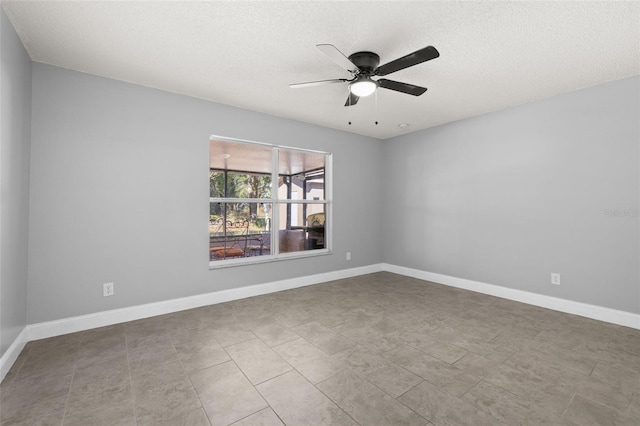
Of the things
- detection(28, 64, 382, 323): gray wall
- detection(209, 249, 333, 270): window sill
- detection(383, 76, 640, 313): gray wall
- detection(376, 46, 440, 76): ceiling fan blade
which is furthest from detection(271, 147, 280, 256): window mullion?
detection(383, 76, 640, 313): gray wall

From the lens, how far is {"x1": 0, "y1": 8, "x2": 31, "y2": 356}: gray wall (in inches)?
77.7

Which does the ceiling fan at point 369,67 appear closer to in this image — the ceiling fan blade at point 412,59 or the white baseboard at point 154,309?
the ceiling fan blade at point 412,59

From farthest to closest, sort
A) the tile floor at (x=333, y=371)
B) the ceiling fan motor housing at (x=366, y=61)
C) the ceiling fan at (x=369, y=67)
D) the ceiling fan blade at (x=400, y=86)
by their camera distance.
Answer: the ceiling fan blade at (x=400, y=86), the ceiling fan motor housing at (x=366, y=61), the ceiling fan at (x=369, y=67), the tile floor at (x=333, y=371)

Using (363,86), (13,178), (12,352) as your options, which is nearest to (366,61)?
(363,86)

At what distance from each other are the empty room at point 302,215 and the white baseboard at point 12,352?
0.08ft

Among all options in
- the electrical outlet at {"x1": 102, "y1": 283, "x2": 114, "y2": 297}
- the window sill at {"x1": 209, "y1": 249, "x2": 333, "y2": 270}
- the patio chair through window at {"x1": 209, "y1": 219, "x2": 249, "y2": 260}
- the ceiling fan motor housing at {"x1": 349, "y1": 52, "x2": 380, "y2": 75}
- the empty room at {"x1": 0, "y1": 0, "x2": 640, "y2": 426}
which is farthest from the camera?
the patio chair through window at {"x1": 209, "y1": 219, "x2": 249, "y2": 260}

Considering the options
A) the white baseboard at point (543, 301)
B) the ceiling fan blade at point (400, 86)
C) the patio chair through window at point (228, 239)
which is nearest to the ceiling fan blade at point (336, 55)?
the ceiling fan blade at point (400, 86)

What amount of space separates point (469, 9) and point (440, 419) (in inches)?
102

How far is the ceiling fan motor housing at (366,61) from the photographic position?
239 cm

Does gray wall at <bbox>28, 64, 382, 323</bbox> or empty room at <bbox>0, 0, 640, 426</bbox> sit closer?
empty room at <bbox>0, 0, 640, 426</bbox>

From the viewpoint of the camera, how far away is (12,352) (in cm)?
215

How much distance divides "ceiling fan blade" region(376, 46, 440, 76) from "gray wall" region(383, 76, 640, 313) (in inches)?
95.4

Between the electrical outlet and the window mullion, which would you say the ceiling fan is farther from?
the electrical outlet

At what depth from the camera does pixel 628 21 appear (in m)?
2.02
